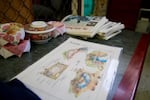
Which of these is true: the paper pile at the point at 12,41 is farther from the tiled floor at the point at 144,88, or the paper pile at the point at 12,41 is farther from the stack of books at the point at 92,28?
the tiled floor at the point at 144,88

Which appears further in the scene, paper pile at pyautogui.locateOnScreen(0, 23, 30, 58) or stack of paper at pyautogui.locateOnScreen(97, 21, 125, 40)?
stack of paper at pyautogui.locateOnScreen(97, 21, 125, 40)

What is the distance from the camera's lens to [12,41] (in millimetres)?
600

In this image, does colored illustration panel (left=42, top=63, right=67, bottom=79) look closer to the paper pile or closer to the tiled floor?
the paper pile

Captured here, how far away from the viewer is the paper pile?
0.60m

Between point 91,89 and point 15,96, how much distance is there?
0.20 m

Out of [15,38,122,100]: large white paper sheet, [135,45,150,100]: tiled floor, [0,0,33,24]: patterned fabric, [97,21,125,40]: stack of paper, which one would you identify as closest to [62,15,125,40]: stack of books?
[97,21,125,40]: stack of paper

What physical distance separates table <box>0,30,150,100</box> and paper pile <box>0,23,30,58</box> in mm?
24

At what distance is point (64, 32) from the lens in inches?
32.7

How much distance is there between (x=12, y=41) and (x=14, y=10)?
0.67ft

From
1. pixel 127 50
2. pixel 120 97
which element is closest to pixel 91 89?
pixel 120 97

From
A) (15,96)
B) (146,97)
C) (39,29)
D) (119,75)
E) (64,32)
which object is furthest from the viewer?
(146,97)

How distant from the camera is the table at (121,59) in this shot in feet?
1.62

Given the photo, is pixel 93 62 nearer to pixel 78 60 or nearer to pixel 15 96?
pixel 78 60

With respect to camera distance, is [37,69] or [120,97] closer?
[120,97]
